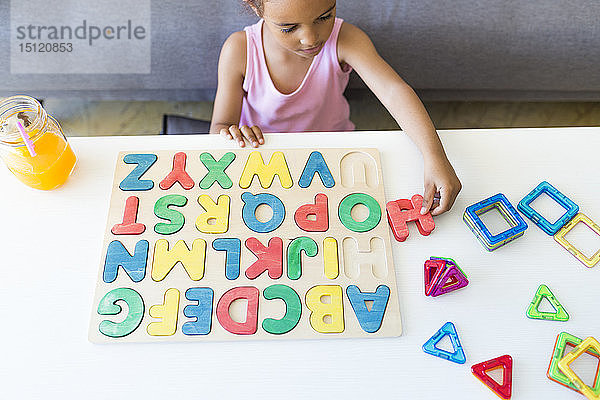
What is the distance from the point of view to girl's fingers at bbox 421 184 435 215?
29.3 inches

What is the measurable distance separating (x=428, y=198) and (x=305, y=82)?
0.38 meters

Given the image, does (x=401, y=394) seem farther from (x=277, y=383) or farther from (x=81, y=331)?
(x=81, y=331)

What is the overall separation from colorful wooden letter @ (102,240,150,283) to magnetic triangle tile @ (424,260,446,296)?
37 centimetres

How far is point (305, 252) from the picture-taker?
711 millimetres

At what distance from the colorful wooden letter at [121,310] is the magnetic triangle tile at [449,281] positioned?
0.37 m

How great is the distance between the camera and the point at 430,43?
125 cm

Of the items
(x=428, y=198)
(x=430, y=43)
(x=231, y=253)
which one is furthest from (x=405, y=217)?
(x=430, y=43)

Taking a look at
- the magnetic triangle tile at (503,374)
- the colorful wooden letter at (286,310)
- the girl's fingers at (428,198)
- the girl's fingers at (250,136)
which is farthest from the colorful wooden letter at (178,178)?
the magnetic triangle tile at (503,374)

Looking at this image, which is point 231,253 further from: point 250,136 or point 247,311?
point 250,136

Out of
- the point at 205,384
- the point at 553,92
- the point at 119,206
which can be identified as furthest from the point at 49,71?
the point at 553,92

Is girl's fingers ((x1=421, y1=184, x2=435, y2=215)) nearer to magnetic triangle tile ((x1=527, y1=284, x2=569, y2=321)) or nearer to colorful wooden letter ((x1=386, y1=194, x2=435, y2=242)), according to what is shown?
colorful wooden letter ((x1=386, y1=194, x2=435, y2=242))

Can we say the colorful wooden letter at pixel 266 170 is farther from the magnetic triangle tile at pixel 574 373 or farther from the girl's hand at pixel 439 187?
the magnetic triangle tile at pixel 574 373

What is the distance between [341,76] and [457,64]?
0.40 meters

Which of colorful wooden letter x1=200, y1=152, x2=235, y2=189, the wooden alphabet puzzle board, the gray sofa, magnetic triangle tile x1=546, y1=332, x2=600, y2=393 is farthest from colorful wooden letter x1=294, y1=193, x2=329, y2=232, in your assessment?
the gray sofa
